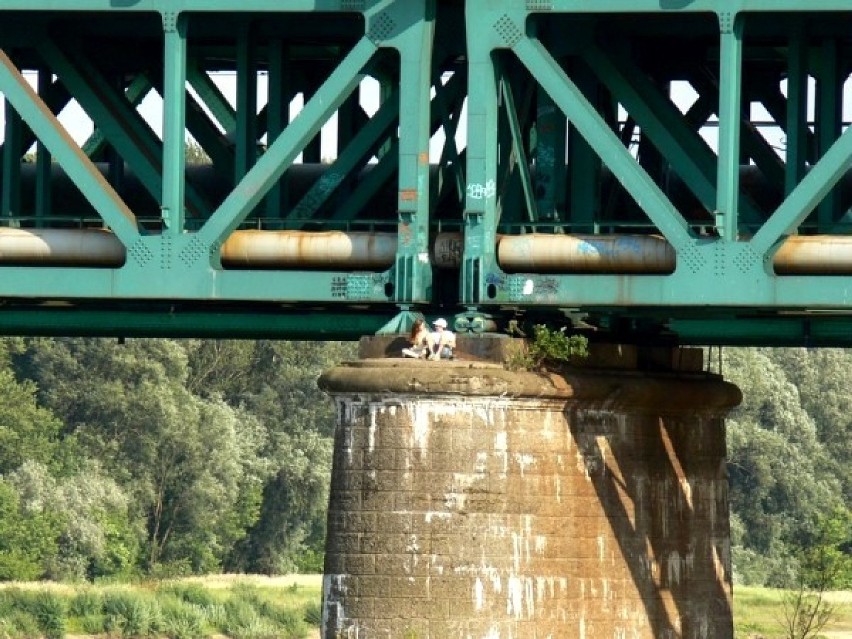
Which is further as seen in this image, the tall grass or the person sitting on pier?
the tall grass

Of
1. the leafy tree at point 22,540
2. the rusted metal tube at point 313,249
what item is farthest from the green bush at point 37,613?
the rusted metal tube at point 313,249

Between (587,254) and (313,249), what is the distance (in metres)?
3.70

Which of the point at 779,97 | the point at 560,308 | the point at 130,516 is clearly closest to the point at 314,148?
the point at 779,97

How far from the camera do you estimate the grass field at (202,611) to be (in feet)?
248

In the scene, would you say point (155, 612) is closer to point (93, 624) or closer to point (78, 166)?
point (93, 624)

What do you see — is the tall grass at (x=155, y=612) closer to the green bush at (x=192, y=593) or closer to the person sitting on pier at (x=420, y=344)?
the green bush at (x=192, y=593)

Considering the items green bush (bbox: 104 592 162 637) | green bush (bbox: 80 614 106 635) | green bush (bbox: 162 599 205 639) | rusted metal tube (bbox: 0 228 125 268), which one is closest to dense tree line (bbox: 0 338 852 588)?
green bush (bbox: 104 592 162 637)

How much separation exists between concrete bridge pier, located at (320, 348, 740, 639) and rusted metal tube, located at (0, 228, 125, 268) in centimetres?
424

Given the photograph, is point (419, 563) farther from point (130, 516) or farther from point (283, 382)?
point (283, 382)

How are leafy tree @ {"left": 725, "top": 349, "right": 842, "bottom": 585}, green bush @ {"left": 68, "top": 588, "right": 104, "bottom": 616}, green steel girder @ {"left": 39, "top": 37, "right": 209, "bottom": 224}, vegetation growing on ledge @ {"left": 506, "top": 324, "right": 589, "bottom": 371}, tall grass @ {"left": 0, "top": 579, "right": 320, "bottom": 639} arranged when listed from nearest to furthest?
vegetation growing on ledge @ {"left": 506, "top": 324, "right": 589, "bottom": 371}
green steel girder @ {"left": 39, "top": 37, "right": 209, "bottom": 224}
tall grass @ {"left": 0, "top": 579, "right": 320, "bottom": 639}
green bush @ {"left": 68, "top": 588, "right": 104, "bottom": 616}
leafy tree @ {"left": 725, "top": 349, "right": 842, "bottom": 585}

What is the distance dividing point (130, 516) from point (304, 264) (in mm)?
59554

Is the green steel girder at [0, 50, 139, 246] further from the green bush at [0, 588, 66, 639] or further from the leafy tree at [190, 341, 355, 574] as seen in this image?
the leafy tree at [190, 341, 355, 574]

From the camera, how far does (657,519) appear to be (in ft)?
132

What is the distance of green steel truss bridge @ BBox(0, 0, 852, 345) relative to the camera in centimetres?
3647
